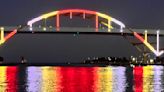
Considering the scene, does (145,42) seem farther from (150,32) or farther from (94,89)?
(94,89)

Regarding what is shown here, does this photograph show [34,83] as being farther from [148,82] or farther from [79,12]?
[79,12]

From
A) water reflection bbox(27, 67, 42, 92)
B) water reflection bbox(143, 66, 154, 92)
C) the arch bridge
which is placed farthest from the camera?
the arch bridge

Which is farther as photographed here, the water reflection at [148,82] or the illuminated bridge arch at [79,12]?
the illuminated bridge arch at [79,12]

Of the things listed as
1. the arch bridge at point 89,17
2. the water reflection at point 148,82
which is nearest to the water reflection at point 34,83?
the water reflection at point 148,82

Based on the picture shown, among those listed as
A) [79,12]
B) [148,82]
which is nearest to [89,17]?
[79,12]

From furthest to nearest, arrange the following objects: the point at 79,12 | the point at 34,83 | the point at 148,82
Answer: the point at 79,12, the point at 148,82, the point at 34,83

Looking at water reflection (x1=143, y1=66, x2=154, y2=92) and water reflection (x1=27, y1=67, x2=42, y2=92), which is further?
water reflection (x1=143, y1=66, x2=154, y2=92)

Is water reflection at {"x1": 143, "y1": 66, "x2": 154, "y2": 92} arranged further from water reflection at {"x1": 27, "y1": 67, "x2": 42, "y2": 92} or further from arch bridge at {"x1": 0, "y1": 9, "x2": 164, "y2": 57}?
arch bridge at {"x1": 0, "y1": 9, "x2": 164, "y2": 57}

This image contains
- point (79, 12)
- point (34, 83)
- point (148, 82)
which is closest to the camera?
point (34, 83)

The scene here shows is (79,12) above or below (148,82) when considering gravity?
above

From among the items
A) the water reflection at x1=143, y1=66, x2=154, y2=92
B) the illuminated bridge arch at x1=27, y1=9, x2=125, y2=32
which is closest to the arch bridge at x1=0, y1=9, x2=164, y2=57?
the illuminated bridge arch at x1=27, y1=9, x2=125, y2=32

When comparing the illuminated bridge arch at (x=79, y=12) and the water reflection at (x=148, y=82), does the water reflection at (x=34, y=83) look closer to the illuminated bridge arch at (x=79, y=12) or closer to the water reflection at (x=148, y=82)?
the water reflection at (x=148, y=82)

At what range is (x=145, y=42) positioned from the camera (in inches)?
4852

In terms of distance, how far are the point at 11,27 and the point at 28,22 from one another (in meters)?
2.99
